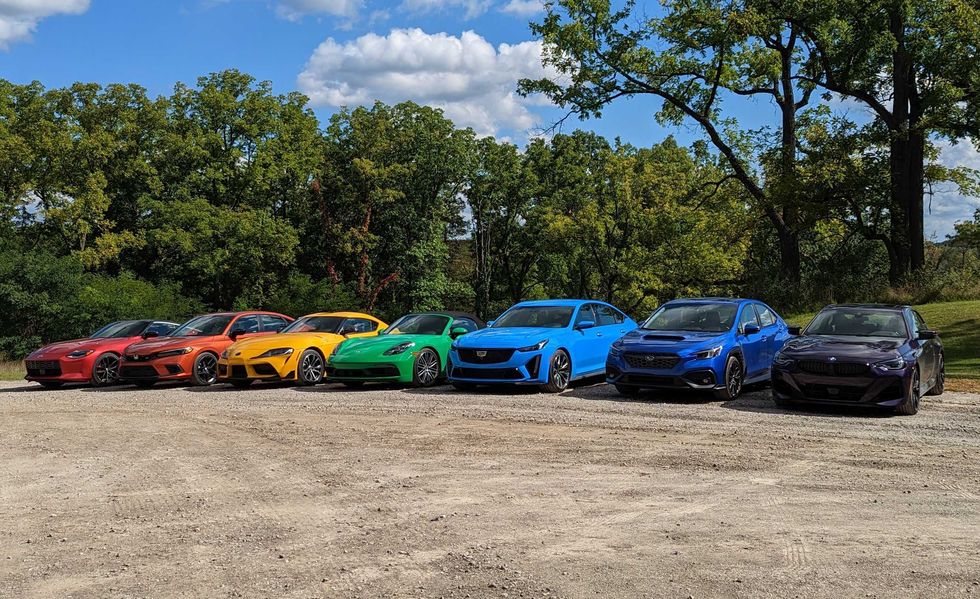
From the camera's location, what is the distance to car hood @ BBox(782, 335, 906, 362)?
11281mm

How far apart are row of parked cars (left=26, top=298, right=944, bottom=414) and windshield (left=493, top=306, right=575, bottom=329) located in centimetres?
3

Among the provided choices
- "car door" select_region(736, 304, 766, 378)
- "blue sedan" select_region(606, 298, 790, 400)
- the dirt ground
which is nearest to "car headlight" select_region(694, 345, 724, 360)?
"blue sedan" select_region(606, 298, 790, 400)

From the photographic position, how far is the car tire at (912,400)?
36.7 ft

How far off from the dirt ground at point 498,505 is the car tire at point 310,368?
16.2ft

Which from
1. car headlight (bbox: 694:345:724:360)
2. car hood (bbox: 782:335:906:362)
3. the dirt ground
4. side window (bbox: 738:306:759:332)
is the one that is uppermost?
side window (bbox: 738:306:759:332)

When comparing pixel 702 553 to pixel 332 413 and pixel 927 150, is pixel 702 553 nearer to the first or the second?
pixel 332 413

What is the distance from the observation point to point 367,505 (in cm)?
649

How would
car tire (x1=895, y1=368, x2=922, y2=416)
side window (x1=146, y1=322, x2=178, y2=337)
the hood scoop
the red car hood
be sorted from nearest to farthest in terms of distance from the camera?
car tire (x1=895, y1=368, x2=922, y2=416) < the hood scoop < the red car hood < side window (x1=146, y1=322, x2=178, y2=337)

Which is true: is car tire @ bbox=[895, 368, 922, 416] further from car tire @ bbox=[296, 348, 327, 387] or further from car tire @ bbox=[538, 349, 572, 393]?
car tire @ bbox=[296, 348, 327, 387]

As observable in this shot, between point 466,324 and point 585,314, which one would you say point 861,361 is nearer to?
point 585,314

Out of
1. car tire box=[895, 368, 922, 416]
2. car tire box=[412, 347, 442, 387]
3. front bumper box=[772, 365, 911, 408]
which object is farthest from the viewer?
car tire box=[412, 347, 442, 387]

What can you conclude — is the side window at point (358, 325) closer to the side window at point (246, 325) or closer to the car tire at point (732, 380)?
the side window at point (246, 325)

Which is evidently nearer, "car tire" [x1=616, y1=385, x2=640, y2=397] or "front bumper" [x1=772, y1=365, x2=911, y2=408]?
"front bumper" [x1=772, y1=365, x2=911, y2=408]

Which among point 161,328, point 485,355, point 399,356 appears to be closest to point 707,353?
point 485,355
